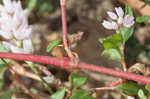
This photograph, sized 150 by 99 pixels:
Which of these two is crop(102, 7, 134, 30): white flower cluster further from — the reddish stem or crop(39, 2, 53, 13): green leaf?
crop(39, 2, 53, 13): green leaf

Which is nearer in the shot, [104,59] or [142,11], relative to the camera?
[142,11]

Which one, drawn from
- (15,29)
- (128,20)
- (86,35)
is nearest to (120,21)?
(128,20)

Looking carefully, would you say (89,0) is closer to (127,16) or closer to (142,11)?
(142,11)

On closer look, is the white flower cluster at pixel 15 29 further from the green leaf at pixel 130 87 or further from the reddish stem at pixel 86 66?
the green leaf at pixel 130 87

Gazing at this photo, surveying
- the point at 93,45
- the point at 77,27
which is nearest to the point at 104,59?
the point at 93,45

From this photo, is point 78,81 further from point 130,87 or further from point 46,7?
point 46,7

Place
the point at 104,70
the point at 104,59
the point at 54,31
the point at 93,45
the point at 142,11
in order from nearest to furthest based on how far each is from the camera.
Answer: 1. the point at 104,70
2. the point at 142,11
3. the point at 104,59
4. the point at 93,45
5. the point at 54,31
